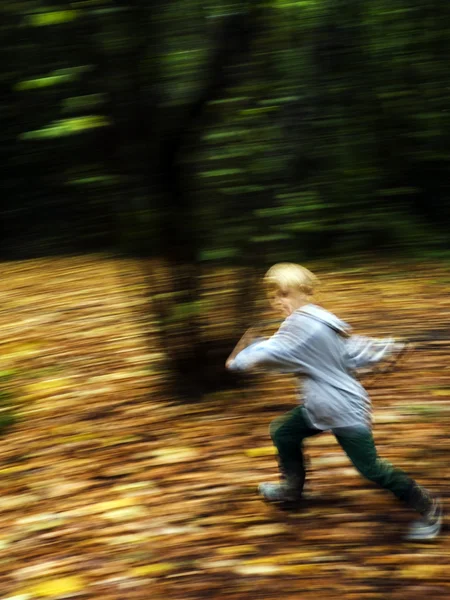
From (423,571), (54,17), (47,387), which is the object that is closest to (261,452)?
(423,571)

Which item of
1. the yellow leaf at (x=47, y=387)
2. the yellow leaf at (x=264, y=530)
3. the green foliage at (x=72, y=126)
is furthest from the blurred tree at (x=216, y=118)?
the yellow leaf at (x=264, y=530)

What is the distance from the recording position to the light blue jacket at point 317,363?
4.12m

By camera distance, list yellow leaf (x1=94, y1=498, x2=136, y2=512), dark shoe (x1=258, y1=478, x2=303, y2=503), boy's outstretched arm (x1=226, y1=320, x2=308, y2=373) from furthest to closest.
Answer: yellow leaf (x1=94, y1=498, x2=136, y2=512), dark shoe (x1=258, y1=478, x2=303, y2=503), boy's outstretched arm (x1=226, y1=320, x2=308, y2=373)

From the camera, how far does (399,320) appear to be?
8164 millimetres

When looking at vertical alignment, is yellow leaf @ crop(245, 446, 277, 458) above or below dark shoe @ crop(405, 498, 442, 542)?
below

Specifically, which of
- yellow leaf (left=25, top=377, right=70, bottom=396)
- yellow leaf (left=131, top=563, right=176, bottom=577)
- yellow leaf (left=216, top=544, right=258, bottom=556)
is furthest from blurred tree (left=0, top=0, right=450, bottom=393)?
yellow leaf (left=131, top=563, right=176, bottom=577)

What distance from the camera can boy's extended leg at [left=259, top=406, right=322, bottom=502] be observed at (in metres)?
4.39

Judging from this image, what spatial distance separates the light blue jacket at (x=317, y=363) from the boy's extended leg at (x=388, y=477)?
7 cm

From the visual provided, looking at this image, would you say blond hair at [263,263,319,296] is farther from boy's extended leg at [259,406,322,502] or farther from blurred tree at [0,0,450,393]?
blurred tree at [0,0,450,393]

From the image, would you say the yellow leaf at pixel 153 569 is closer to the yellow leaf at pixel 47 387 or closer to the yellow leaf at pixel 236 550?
the yellow leaf at pixel 236 550

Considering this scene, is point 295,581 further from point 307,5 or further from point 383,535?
point 307,5

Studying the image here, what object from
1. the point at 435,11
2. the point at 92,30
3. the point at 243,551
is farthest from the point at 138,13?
the point at 243,551

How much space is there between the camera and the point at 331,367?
4168 mm

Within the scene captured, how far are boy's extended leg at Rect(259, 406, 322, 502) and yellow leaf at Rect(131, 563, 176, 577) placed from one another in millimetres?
722
